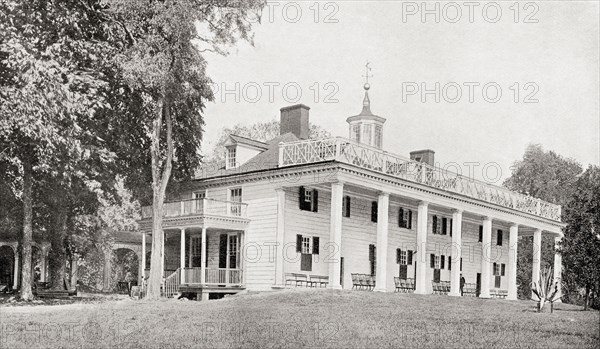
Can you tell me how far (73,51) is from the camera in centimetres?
2581

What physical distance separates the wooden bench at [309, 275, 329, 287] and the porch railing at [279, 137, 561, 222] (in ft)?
15.4

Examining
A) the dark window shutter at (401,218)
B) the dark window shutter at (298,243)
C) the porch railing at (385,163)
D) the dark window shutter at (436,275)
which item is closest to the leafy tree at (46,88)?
the porch railing at (385,163)

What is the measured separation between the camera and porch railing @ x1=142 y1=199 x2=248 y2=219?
30.0 m

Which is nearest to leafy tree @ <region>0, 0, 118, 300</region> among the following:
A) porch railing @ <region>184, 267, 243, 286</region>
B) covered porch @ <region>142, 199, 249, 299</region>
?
covered porch @ <region>142, 199, 249, 299</region>

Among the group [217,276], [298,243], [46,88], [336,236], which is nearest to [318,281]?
[298,243]

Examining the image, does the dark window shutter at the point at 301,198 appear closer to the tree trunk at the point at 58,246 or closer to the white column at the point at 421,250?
the white column at the point at 421,250

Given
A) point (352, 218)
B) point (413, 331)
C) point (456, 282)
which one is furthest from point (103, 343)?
point (456, 282)

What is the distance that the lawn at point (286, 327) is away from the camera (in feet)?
48.1

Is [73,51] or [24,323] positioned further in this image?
[73,51]

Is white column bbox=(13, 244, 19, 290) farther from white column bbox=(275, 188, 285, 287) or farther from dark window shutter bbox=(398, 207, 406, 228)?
dark window shutter bbox=(398, 207, 406, 228)

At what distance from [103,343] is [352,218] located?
18093 mm

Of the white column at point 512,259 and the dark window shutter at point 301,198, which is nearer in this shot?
the dark window shutter at point 301,198

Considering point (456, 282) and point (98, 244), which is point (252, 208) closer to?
point (456, 282)

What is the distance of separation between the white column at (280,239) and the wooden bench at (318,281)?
1280 millimetres
